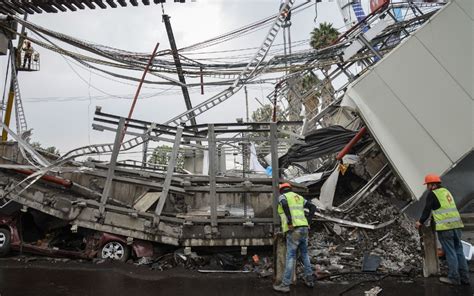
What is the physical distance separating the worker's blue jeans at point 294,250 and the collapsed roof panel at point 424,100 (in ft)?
9.07

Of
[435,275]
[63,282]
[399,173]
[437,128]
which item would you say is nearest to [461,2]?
[437,128]

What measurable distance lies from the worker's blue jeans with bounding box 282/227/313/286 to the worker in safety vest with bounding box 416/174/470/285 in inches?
80.7

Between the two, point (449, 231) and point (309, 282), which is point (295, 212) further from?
point (449, 231)

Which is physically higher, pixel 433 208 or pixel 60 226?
pixel 60 226

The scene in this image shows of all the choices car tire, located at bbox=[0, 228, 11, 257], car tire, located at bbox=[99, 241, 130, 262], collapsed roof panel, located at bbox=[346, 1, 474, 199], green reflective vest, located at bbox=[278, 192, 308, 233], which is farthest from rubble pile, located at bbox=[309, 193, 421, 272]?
car tire, located at bbox=[0, 228, 11, 257]

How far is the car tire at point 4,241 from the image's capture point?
760 centimetres

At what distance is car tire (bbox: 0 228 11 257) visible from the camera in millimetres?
7598

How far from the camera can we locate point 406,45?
295 inches

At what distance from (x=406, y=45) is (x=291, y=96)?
21.1 feet

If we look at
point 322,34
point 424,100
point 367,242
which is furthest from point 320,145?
point 322,34

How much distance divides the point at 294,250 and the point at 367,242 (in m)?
2.19

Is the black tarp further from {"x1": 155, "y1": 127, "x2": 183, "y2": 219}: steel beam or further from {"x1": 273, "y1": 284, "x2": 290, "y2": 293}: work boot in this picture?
{"x1": 273, "y1": 284, "x2": 290, "y2": 293}: work boot

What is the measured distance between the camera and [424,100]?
7.27 m

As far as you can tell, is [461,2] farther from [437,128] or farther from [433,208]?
[433,208]
